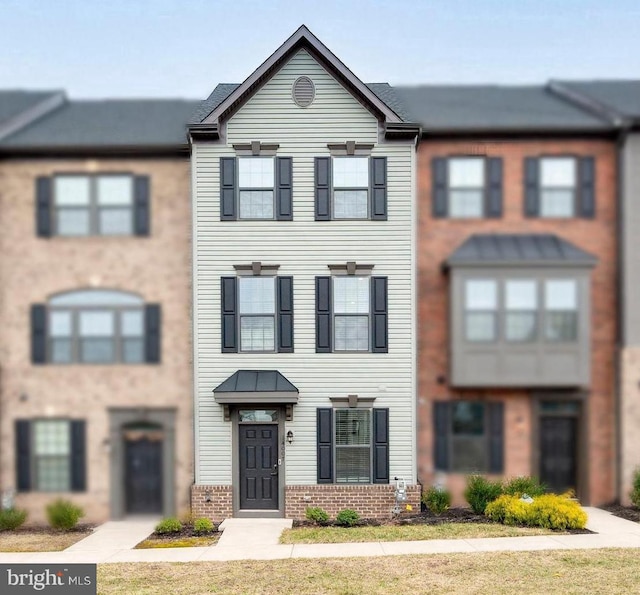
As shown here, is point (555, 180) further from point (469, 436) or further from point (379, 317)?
point (469, 436)

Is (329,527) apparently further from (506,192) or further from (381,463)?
(506,192)

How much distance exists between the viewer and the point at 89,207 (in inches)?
591

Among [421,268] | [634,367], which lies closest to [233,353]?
[421,268]

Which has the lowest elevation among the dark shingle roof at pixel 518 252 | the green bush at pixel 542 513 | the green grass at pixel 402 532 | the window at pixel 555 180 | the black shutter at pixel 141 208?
the green grass at pixel 402 532

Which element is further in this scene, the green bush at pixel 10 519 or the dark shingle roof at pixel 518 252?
the dark shingle roof at pixel 518 252

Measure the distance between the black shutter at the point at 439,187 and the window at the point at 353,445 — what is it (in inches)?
212

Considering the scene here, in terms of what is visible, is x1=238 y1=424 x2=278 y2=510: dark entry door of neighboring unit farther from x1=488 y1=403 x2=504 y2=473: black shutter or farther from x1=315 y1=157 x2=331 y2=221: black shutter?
x1=488 y1=403 x2=504 y2=473: black shutter

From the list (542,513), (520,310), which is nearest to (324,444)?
(542,513)

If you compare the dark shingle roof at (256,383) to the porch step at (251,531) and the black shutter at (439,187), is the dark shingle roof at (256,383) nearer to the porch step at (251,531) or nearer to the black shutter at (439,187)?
the porch step at (251,531)

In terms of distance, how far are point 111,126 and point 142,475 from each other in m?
9.00

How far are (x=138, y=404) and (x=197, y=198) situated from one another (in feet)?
17.4

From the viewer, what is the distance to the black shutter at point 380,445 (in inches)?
568

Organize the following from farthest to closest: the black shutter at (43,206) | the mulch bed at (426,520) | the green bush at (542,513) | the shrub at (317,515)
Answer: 1. the black shutter at (43,206)
2. the shrub at (317,515)
3. the mulch bed at (426,520)
4. the green bush at (542,513)

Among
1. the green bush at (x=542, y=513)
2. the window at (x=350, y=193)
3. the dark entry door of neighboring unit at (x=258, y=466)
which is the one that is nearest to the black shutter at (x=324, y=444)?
the dark entry door of neighboring unit at (x=258, y=466)
